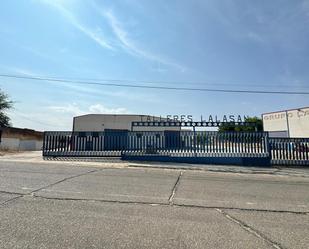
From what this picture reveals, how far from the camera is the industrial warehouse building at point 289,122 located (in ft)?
133

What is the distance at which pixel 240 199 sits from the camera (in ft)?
22.8

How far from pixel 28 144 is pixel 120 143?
25366 millimetres

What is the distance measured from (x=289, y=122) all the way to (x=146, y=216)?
A: 45768mm

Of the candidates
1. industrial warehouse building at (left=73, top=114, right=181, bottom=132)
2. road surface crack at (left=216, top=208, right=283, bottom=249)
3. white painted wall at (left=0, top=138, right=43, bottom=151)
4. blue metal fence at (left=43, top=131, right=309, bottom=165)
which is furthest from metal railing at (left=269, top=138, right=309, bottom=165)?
white painted wall at (left=0, top=138, right=43, bottom=151)

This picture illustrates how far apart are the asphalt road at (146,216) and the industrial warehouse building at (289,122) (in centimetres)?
3739

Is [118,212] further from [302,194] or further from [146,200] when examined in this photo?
[302,194]

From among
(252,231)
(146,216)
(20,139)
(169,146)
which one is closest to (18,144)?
(20,139)

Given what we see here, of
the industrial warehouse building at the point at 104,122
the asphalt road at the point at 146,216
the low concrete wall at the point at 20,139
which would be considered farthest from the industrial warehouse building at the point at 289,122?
the low concrete wall at the point at 20,139

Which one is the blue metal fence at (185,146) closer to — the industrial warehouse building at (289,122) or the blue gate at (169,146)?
the blue gate at (169,146)

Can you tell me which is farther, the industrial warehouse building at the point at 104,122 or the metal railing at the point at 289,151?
the industrial warehouse building at the point at 104,122

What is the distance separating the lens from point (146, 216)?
5117mm

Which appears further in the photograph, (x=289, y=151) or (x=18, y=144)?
(x=18, y=144)

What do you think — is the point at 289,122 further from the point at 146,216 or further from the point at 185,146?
the point at 146,216

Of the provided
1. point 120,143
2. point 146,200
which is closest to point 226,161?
point 120,143
